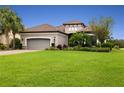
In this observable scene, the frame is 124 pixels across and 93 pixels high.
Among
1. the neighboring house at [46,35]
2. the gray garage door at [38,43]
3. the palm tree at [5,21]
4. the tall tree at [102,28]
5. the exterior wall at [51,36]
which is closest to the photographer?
the tall tree at [102,28]

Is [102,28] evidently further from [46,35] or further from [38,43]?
[46,35]

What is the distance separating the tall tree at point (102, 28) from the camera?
39.2 feet

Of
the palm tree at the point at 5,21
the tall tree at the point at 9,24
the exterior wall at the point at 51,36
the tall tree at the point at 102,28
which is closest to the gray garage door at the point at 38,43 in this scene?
the exterior wall at the point at 51,36

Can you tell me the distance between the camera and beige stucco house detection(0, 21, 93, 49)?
45.9ft

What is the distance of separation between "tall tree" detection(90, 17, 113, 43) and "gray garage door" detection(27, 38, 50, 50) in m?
2.28

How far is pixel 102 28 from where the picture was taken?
13.6 m

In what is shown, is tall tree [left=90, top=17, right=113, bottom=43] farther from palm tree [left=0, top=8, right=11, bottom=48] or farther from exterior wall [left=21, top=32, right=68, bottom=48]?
palm tree [left=0, top=8, right=11, bottom=48]

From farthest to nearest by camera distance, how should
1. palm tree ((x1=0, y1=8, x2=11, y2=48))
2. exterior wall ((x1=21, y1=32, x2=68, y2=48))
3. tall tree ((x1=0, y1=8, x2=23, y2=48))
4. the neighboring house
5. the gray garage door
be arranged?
1. tall tree ((x1=0, y1=8, x2=23, y2=48))
2. palm tree ((x1=0, y1=8, x2=11, y2=48))
3. exterior wall ((x1=21, y1=32, x2=68, y2=48))
4. the neighboring house
5. the gray garage door

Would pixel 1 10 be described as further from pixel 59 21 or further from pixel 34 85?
pixel 34 85

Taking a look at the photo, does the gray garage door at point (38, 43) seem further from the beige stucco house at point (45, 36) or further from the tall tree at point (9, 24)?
the tall tree at point (9, 24)

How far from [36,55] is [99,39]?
3231mm

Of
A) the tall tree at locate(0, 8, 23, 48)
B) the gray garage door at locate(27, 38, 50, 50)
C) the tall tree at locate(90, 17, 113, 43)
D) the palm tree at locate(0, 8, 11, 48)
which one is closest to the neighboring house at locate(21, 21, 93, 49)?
the gray garage door at locate(27, 38, 50, 50)

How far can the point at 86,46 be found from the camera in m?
17.6
